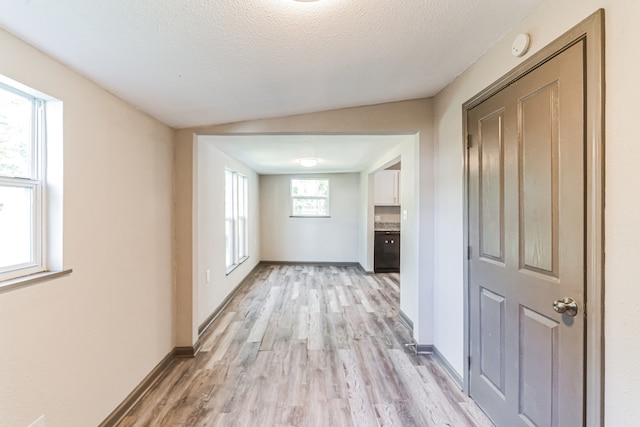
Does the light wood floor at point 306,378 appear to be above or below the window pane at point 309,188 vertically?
below

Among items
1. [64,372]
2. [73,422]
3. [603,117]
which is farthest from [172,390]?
[603,117]

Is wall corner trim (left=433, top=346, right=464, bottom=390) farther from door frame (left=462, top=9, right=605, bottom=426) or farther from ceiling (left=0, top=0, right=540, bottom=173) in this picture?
ceiling (left=0, top=0, right=540, bottom=173)

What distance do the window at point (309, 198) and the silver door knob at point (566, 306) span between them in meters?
5.84

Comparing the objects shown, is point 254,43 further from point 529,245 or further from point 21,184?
point 529,245

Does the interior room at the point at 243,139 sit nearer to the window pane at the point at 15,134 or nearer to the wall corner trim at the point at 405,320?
the window pane at the point at 15,134

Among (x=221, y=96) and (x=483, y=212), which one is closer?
(x=483, y=212)

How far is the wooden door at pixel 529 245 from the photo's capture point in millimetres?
1273

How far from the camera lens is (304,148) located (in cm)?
396

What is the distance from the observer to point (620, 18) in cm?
107

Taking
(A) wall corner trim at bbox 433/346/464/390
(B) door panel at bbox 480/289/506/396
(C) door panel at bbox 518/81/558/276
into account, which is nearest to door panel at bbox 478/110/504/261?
(C) door panel at bbox 518/81/558/276

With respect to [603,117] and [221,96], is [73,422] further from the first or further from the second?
[603,117]

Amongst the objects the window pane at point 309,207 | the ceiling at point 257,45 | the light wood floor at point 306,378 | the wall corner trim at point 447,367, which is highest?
the ceiling at point 257,45

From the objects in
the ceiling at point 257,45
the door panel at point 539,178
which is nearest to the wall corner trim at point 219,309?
the ceiling at point 257,45

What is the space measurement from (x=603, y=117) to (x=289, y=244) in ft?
20.9
